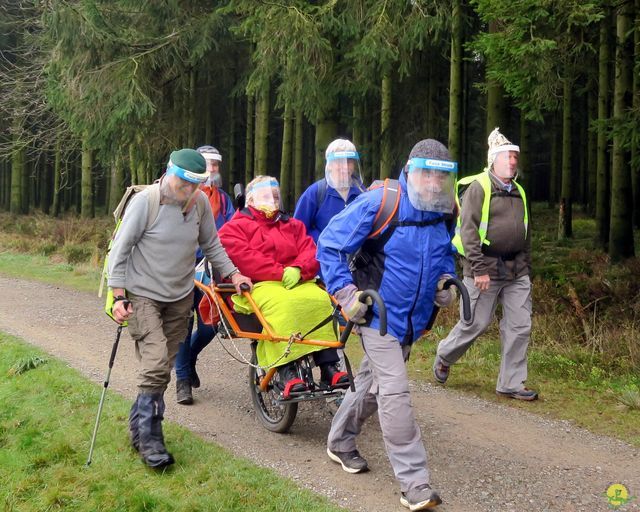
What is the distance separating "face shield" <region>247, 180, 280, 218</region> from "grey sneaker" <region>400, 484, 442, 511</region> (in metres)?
2.66

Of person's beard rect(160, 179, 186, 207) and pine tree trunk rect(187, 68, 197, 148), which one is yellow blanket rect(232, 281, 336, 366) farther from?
pine tree trunk rect(187, 68, 197, 148)

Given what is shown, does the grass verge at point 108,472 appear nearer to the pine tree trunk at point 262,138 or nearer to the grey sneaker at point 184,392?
the grey sneaker at point 184,392

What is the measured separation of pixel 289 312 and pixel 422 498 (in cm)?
184

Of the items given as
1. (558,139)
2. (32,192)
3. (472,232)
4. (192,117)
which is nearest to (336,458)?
(472,232)

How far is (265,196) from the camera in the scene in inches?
243

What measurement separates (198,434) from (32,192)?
40312 millimetres

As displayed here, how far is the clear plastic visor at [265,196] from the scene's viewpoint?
6.18m

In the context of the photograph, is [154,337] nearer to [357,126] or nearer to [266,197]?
[266,197]

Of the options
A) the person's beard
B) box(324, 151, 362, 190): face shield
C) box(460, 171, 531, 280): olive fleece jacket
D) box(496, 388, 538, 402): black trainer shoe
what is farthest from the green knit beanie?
box(496, 388, 538, 402): black trainer shoe

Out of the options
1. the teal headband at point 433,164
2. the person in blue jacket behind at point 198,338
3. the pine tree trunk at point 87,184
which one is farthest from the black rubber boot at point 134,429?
the pine tree trunk at point 87,184

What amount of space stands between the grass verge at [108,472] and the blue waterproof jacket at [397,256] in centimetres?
129

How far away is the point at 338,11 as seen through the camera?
13.2 m

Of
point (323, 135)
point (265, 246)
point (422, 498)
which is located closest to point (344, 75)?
point (323, 135)

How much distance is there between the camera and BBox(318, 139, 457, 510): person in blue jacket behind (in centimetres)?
462
